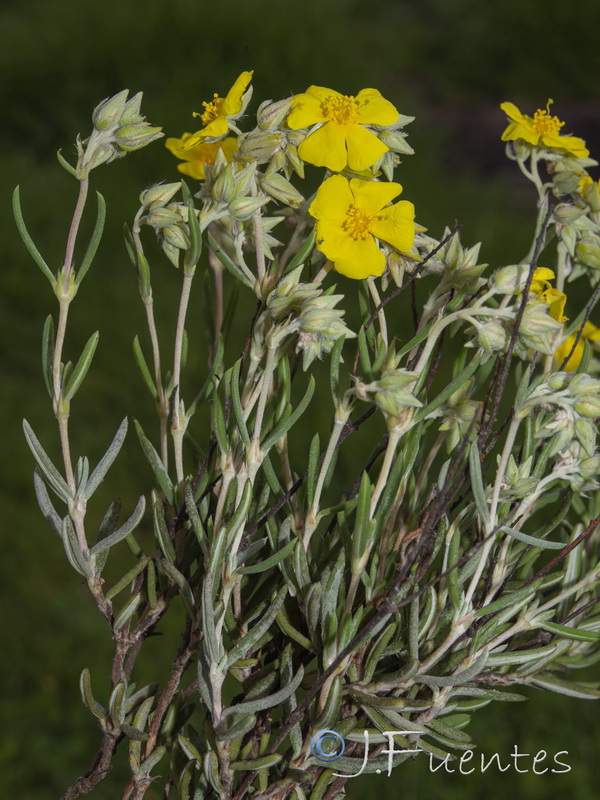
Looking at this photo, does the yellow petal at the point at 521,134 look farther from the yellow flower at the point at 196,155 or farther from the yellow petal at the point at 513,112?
the yellow flower at the point at 196,155

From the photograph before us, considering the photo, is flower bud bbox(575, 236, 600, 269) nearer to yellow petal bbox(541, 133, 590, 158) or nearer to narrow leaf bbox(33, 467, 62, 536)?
yellow petal bbox(541, 133, 590, 158)

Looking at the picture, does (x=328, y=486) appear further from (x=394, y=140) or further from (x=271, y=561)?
(x=394, y=140)

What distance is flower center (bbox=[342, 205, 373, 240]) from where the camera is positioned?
48 cm

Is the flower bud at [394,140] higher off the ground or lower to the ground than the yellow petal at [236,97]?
lower

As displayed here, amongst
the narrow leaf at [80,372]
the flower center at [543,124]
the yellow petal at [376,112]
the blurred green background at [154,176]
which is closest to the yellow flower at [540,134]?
the flower center at [543,124]

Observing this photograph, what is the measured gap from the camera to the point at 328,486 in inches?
20.7

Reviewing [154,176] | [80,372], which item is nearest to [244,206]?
[80,372]

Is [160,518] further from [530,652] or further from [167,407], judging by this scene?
[530,652]

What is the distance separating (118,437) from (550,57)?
3576mm

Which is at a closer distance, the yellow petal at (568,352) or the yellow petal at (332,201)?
the yellow petal at (332,201)

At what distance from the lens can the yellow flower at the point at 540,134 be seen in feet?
1.90

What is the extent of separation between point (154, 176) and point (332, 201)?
2202 mm

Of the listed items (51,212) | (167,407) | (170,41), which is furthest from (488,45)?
(167,407)

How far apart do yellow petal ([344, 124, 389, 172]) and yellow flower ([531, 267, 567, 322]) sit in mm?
113
